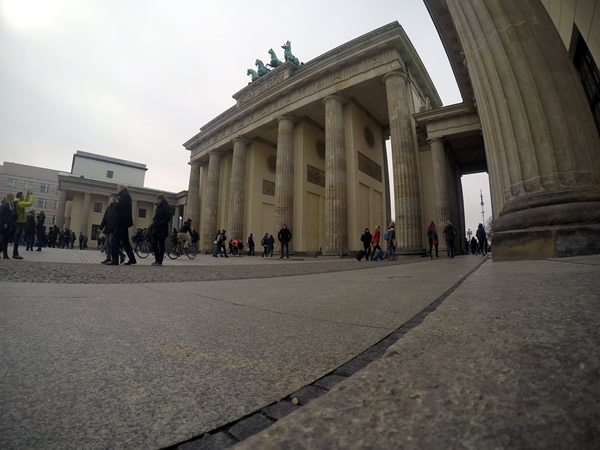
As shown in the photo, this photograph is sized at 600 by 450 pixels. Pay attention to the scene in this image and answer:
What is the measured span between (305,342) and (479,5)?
4.63 m

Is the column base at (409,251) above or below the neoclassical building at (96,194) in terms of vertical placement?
below

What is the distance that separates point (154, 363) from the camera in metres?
0.67

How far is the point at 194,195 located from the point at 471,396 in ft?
90.9

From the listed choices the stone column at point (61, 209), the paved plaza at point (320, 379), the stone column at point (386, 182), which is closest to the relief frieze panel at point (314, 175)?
the stone column at point (386, 182)

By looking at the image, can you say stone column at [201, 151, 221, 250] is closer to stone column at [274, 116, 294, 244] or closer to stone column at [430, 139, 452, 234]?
stone column at [274, 116, 294, 244]

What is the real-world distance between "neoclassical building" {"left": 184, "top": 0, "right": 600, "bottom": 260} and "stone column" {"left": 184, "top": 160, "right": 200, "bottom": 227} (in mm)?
129

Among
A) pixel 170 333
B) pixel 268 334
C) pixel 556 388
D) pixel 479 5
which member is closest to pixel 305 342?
pixel 268 334

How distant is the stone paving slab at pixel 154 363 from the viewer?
418 millimetres

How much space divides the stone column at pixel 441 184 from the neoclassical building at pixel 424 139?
0.06 metres

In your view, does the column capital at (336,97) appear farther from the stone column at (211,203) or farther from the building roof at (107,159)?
the building roof at (107,159)

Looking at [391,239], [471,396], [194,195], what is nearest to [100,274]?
[471,396]

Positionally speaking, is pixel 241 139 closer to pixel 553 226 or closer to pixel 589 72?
pixel 589 72

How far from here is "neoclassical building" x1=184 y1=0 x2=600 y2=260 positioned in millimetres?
2977

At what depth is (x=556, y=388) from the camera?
0.33 m
